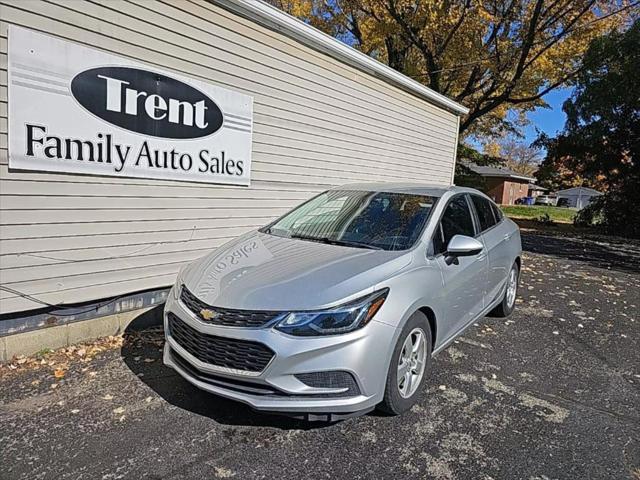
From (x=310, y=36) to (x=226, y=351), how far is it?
4.49m

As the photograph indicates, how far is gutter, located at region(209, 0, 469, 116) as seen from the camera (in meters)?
4.89

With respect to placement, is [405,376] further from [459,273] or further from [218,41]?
[218,41]

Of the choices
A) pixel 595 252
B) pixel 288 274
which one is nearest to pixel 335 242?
pixel 288 274

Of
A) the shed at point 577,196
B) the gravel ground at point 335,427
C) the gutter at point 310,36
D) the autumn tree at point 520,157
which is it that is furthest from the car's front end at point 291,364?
the autumn tree at point 520,157

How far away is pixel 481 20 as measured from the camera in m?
13.7

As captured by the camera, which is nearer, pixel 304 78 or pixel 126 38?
pixel 126 38

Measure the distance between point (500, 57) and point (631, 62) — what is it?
463 cm

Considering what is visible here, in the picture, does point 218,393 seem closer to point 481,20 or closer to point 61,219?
point 61,219

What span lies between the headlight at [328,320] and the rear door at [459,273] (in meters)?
0.91

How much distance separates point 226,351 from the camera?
2.61 meters

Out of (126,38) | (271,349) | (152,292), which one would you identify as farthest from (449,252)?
(126,38)

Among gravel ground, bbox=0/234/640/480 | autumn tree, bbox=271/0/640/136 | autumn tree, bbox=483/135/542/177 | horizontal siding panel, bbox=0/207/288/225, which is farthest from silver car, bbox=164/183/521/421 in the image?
autumn tree, bbox=483/135/542/177

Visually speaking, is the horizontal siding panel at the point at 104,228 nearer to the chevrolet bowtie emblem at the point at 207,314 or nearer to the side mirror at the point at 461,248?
the chevrolet bowtie emblem at the point at 207,314

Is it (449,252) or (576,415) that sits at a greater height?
(449,252)
